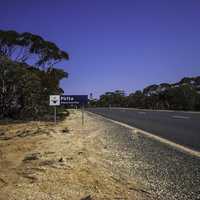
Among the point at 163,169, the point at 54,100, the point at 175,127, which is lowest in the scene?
the point at 163,169

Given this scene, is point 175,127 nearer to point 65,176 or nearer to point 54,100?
point 54,100

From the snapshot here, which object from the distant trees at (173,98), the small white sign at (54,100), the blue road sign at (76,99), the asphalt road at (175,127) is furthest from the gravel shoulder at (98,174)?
the distant trees at (173,98)

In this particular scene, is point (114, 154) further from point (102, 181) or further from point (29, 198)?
point (29, 198)

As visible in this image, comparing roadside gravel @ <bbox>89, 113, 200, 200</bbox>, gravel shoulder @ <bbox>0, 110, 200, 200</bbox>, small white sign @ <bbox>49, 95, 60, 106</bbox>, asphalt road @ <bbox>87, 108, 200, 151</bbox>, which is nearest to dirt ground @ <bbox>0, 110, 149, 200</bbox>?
gravel shoulder @ <bbox>0, 110, 200, 200</bbox>

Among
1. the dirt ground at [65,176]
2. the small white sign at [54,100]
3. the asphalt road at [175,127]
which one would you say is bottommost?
the dirt ground at [65,176]

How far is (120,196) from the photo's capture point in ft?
18.8

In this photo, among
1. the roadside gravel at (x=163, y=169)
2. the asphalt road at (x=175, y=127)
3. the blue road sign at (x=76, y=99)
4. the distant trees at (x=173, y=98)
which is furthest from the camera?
the distant trees at (x=173, y=98)

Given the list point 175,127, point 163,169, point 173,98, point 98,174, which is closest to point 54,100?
point 175,127

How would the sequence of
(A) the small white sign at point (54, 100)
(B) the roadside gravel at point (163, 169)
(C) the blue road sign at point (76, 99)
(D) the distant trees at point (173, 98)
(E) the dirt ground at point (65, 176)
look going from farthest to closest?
1. (D) the distant trees at point (173, 98)
2. (C) the blue road sign at point (76, 99)
3. (A) the small white sign at point (54, 100)
4. (B) the roadside gravel at point (163, 169)
5. (E) the dirt ground at point (65, 176)

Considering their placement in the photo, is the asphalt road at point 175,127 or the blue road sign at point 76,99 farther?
the blue road sign at point 76,99

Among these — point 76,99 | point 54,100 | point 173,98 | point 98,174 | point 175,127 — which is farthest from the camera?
point 173,98

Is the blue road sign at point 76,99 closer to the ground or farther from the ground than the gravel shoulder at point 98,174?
farther from the ground

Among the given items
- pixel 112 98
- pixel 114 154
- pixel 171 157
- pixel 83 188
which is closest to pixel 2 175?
pixel 83 188

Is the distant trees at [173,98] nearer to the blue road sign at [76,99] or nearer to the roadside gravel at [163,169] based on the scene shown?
the blue road sign at [76,99]
